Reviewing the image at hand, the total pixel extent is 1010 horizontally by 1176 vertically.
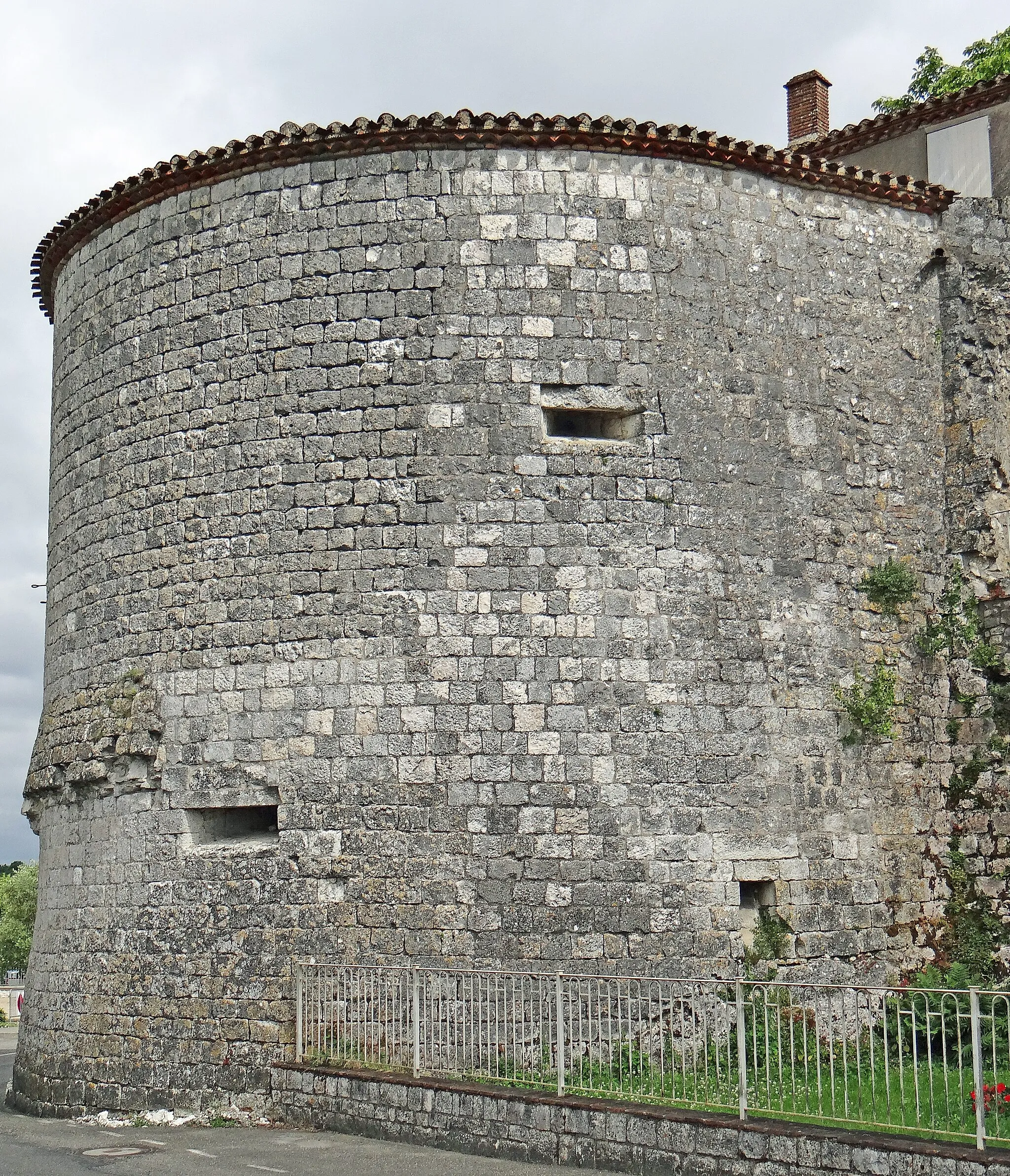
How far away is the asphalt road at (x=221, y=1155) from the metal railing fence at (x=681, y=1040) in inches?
25.0

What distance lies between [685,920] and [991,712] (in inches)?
139

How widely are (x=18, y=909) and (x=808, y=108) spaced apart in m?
36.8

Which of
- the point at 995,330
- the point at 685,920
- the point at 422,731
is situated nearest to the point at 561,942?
the point at 685,920

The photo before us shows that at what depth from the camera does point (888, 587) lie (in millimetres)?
11391

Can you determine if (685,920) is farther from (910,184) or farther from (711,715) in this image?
(910,184)

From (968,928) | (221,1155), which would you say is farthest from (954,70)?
(221,1155)

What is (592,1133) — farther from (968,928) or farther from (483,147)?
(483,147)

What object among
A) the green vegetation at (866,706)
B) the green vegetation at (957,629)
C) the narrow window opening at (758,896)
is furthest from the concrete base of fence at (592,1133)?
the green vegetation at (957,629)

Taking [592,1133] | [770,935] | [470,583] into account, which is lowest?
[592,1133]

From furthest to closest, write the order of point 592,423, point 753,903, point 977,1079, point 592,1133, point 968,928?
point 968,928 < point 592,423 < point 753,903 < point 592,1133 < point 977,1079

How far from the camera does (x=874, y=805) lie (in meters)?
11.0

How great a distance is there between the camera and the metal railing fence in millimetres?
7098

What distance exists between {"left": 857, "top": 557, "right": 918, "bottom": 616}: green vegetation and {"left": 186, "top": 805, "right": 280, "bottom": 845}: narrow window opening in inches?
201

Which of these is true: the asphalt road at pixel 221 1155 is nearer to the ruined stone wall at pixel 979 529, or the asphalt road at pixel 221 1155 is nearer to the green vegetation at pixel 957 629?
the ruined stone wall at pixel 979 529
